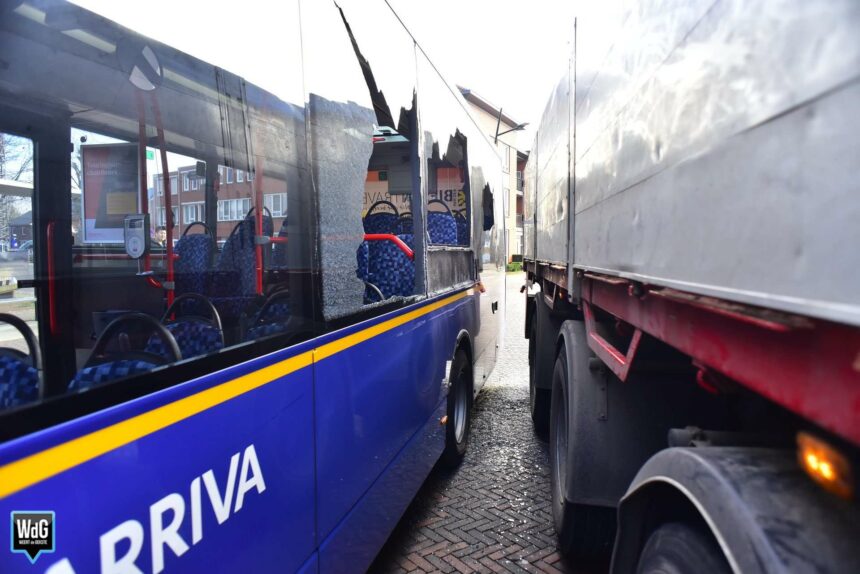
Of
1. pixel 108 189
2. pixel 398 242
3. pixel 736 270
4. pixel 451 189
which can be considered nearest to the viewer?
pixel 736 270

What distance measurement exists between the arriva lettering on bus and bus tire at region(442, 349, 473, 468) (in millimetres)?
2712

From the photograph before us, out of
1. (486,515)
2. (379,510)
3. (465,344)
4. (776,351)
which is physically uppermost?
(776,351)

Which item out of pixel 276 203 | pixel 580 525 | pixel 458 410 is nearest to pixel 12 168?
pixel 276 203

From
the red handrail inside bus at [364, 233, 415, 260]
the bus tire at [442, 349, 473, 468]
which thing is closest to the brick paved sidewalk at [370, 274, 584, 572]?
the bus tire at [442, 349, 473, 468]

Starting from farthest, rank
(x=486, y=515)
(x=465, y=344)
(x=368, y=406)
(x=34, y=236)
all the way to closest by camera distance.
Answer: (x=465, y=344)
(x=486, y=515)
(x=368, y=406)
(x=34, y=236)

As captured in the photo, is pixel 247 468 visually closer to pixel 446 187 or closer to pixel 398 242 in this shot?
pixel 398 242

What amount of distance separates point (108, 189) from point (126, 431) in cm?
200

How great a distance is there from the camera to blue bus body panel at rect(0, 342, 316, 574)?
3.30ft

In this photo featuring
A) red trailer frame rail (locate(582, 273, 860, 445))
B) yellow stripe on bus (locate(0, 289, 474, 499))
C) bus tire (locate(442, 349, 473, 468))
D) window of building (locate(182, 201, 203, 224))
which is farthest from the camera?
bus tire (locate(442, 349, 473, 468))

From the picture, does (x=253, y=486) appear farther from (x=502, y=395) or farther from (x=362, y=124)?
(x=502, y=395)

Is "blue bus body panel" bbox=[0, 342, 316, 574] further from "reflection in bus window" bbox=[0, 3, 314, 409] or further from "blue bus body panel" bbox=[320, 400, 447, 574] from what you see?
"blue bus body panel" bbox=[320, 400, 447, 574]

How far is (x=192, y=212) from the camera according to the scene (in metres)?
2.56

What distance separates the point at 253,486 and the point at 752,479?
1.25m

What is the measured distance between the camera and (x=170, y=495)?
4.09 feet
